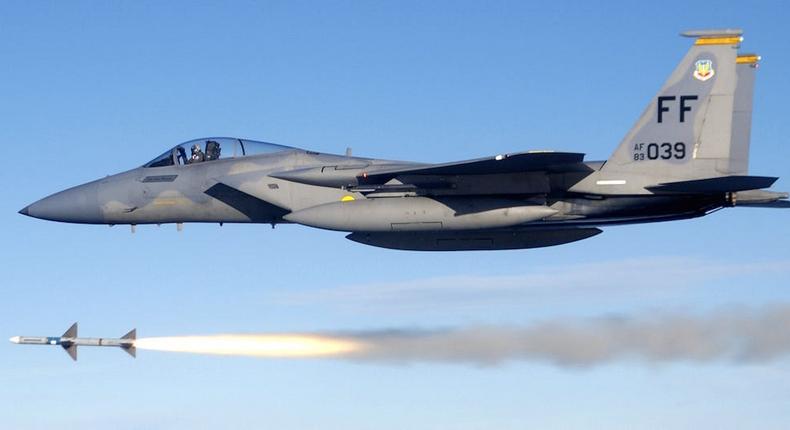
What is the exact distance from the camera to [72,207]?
24.1 m

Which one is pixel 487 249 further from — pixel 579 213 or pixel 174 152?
pixel 174 152

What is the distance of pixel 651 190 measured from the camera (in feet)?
70.7

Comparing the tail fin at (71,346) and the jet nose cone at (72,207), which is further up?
the jet nose cone at (72,207)

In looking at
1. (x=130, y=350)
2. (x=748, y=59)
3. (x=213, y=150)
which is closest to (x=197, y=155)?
(x=213, y=150)

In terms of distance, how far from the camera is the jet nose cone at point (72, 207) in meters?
24.0

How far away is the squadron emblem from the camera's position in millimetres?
21688

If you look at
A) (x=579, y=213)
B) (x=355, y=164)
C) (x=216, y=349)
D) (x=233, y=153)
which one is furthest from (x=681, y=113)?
(x=216, y=349)

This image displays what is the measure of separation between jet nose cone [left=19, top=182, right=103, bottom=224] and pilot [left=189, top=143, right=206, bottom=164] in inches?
78.5

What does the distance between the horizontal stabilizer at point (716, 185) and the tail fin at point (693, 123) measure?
310 millimetres

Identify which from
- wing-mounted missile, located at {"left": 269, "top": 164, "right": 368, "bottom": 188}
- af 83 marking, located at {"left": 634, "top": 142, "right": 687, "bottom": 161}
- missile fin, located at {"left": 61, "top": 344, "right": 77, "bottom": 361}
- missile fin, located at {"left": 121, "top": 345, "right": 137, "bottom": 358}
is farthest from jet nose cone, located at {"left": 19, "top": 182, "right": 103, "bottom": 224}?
af 83 marking, located at {"left": 634, "top": 142, "right": 687, "bottom": 161}


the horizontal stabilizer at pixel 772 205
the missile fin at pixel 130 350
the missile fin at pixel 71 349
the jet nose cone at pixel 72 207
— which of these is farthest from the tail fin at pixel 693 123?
the missile fin at pixel 71 349

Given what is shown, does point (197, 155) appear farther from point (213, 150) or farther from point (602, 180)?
point (602, 180)

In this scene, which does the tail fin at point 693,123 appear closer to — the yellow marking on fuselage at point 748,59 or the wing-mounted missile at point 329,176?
the yellow marking on fuselage at point 748,59

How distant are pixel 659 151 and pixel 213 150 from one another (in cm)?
865
